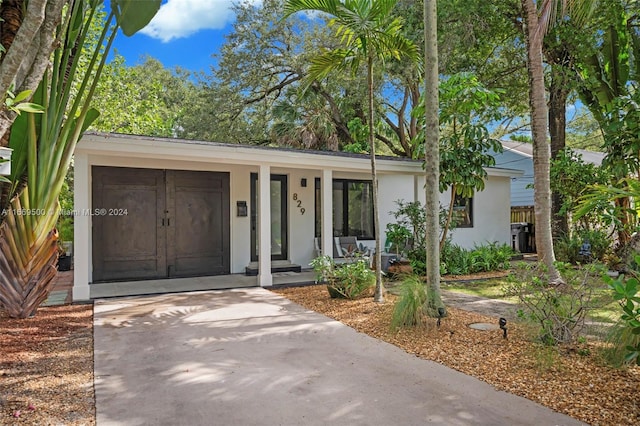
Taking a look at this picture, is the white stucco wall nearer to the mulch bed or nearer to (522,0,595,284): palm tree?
(522,0,595,284): palm tree

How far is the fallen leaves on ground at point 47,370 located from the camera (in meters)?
2.92

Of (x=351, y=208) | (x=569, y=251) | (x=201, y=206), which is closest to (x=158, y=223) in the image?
(x=201, y=206)

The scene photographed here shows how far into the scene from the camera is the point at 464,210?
12484mm

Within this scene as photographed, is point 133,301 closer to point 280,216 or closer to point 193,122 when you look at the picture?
point 280,216

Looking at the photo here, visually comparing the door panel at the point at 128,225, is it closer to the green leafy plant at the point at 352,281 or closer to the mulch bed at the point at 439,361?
the mulch bed at the point at 439,361

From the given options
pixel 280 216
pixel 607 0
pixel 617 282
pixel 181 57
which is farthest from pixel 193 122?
pixel 617 282

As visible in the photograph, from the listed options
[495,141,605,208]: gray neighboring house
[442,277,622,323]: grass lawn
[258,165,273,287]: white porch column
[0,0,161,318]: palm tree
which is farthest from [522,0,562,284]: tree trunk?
[495,141,605,208]: gray neighboring house

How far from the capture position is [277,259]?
1050 cm

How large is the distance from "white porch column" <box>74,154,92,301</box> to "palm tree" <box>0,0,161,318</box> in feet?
2.80

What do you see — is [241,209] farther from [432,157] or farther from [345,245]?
[432,157]

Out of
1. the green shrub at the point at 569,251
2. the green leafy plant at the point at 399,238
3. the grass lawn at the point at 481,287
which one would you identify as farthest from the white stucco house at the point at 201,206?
the green shrub at the point at 569,251

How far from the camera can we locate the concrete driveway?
9.54ft

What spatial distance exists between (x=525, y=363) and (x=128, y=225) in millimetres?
7684

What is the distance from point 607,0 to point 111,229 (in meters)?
11.9
